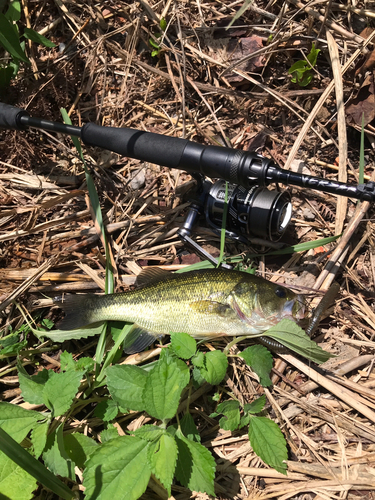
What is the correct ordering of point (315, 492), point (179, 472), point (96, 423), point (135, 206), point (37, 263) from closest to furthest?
point (179, 472)
point (315, 492)
point (96, 423)
point (37, 263)
point (135, 206)

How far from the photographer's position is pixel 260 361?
3084mm

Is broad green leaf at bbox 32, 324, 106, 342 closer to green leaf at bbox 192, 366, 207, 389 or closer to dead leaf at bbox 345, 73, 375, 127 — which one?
green leaf at bbox 192, 366, 207, 389

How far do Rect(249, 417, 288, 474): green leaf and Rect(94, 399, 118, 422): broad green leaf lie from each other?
1.03 m

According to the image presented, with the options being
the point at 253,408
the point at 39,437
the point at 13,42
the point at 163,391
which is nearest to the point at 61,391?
the point at 39,437

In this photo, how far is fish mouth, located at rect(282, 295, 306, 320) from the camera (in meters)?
3.18

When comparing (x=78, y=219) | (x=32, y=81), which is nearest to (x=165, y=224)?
(x=78, y=219)

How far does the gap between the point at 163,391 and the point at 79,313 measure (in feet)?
3.82

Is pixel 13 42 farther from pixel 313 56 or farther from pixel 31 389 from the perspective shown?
pixel 31 389

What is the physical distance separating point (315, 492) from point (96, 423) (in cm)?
171

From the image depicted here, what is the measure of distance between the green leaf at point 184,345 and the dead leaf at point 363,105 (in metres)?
2.55

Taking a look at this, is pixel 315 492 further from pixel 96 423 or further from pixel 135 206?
pixel 135 206

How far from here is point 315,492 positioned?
2.84 metres

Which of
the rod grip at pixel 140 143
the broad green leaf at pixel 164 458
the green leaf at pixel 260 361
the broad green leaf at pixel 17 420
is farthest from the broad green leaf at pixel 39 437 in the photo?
the rod grip at pixel 140 143

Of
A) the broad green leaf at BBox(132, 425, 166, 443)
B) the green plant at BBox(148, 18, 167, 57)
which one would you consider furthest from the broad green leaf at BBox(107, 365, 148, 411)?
the green plant at BBox(148, 18, 167, 57)
